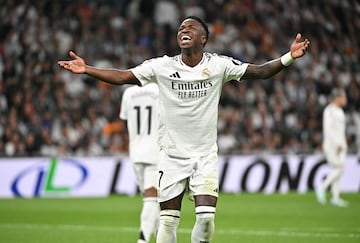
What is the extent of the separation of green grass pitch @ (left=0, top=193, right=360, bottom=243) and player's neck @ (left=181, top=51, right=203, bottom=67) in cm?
430

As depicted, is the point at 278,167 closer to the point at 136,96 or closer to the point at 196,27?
the point at 136,96

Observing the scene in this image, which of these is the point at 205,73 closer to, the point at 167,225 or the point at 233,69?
the point at 233,69

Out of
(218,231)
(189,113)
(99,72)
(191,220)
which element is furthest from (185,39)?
(191,220)

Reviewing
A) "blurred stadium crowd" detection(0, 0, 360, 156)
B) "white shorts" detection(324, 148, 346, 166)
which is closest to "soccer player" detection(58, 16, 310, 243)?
"white shorts" detection(324, 148, 346, 166)

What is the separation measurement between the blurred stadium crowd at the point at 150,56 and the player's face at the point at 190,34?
13964 millimetres

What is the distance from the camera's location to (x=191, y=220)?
15547 mm

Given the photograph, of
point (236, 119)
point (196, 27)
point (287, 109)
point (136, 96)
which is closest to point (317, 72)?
point (287, 109)

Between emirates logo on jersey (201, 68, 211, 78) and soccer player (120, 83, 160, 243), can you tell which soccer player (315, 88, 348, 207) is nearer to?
soccer player (120, 83, 160, 243)

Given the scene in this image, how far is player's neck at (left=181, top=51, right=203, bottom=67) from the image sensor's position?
8.26 meters

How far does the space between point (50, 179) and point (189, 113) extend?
1367 centimetres

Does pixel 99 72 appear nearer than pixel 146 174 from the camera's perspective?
Yes

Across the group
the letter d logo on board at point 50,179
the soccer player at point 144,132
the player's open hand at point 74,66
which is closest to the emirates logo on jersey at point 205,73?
the player's open hand at point 74,66

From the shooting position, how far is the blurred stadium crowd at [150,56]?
938 inches

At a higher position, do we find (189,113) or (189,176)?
(189,113)
